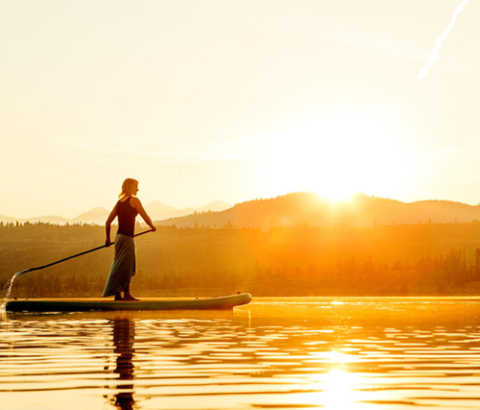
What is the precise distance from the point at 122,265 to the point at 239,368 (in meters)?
16.0

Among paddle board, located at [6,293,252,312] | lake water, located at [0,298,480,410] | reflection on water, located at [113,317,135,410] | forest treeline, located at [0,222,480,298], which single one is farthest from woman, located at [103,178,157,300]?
forest treeline, located at [0,222,480,298]

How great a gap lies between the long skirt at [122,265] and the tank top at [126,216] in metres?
0.22

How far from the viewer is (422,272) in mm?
101562

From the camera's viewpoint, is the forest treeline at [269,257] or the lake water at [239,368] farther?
the forest treeline at [269,257]

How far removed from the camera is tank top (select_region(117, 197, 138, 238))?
2659cm

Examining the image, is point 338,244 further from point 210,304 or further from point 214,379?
point 214,379

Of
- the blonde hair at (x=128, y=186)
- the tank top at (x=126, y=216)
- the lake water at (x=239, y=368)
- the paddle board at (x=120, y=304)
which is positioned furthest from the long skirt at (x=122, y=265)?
the lake water at (x=239, y=368)

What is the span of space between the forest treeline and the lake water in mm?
77294

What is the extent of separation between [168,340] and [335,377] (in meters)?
6.30

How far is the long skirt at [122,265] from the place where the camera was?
87.6 feet

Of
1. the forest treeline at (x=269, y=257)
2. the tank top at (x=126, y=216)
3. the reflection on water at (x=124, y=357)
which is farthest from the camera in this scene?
the forest treeline at (x=269, y=257)

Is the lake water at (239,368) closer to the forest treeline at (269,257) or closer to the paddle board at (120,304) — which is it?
the paddle board at (120,304)

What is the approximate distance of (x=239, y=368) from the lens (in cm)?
1114

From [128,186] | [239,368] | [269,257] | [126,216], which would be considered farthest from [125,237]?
[269,257]
